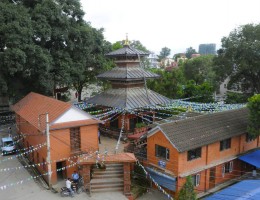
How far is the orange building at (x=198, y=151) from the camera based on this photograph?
18.7 meters

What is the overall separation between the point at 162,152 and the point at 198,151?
2465 mm

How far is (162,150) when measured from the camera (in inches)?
775

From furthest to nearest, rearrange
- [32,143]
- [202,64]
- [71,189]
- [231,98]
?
[202,64] → [231,98] → [32,143] → [71,189]

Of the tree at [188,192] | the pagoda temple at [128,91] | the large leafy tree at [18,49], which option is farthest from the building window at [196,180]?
Answer: the large leafy tree at [18,49]

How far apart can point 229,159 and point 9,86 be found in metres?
24.2

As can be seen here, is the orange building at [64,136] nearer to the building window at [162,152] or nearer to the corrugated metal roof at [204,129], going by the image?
the building window at [162,152]

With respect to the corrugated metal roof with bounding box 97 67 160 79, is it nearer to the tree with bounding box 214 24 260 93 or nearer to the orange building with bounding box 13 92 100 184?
the orange building with bounding box 13 92 100 184

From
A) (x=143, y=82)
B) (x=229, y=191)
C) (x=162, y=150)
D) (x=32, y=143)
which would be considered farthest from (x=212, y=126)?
(x=32, y=143)

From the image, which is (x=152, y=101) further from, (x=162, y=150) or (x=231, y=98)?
(x=231, y=98)

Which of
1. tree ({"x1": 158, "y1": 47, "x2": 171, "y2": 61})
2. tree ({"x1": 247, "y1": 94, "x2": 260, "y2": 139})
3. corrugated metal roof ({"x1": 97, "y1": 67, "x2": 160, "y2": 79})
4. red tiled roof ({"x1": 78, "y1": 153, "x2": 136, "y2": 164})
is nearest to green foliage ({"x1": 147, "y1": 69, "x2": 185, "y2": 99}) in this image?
corrugated metal roof ({"x1": 97, "y1": 67, "x2": 160, "y2": 79})

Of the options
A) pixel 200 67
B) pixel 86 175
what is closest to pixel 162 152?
pixel 86 175

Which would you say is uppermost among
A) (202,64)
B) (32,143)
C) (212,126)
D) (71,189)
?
(202,64)

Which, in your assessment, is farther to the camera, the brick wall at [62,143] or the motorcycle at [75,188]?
the brick wall at [62,143]

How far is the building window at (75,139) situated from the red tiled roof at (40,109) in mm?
655
